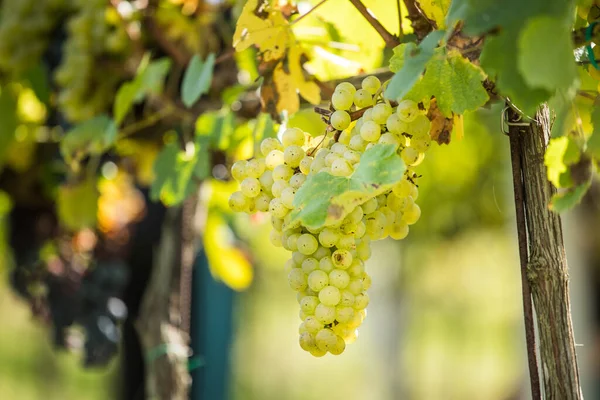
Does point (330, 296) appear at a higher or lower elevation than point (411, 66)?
lower

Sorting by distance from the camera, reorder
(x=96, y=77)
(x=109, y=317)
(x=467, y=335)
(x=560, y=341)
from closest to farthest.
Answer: (x=560, y=341) < (x=96, y=77) < (x=109, y=317) < (x=467, y=335)

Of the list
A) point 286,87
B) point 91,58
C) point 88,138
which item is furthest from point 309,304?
point 91,58

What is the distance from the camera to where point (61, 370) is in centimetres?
823

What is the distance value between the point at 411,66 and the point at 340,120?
111mm

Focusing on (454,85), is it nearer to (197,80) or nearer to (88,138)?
(197,80)

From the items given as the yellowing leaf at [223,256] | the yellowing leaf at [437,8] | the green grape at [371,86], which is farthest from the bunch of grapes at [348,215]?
the yellowing leaf at [223,256]

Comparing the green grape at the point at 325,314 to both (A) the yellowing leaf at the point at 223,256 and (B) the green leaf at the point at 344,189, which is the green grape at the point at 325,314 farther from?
(A) the yellowing leaf at the point at 223,256

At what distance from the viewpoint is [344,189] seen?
0.59 m

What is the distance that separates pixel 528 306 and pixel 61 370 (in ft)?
27.2

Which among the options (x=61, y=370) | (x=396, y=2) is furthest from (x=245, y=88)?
(x=61, y=370)

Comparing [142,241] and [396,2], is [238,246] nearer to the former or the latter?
[142,241]

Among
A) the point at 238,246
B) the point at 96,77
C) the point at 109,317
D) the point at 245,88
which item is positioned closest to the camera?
the point at 245,88

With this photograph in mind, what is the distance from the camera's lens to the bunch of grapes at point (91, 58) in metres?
1.38

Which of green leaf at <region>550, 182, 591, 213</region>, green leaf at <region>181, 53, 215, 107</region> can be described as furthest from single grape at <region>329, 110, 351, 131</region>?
green leaf at <region>181, 53, 215, 107</region>
